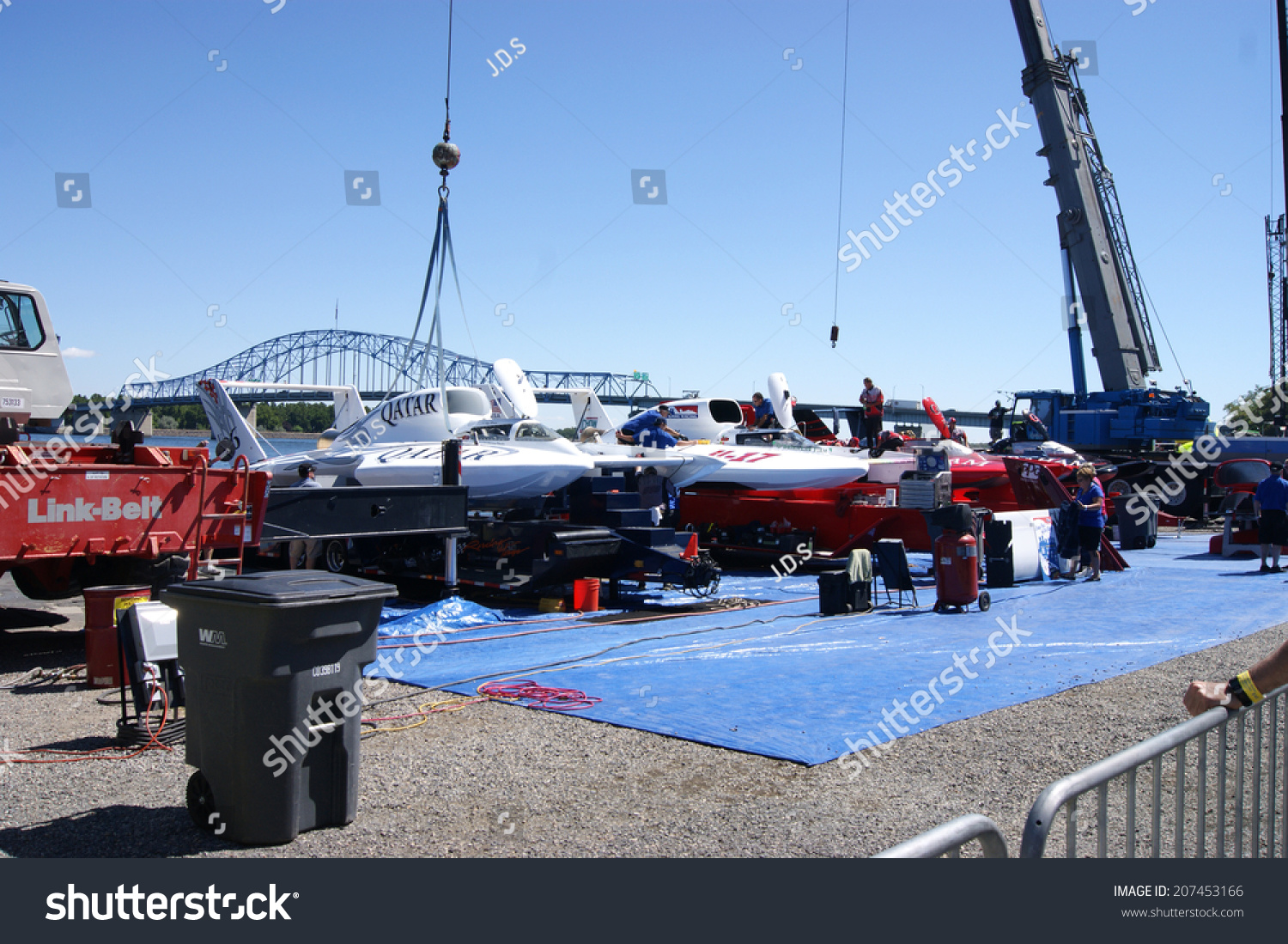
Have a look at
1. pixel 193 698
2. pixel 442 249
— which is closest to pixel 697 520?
pixel 442 249

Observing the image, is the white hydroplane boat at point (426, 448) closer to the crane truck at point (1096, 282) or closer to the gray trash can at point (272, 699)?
the gray trash can at point (272, 699)

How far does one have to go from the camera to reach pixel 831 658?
304 inches

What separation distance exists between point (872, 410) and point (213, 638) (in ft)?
64.8

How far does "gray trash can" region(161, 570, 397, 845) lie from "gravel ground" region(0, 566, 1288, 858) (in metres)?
0.14

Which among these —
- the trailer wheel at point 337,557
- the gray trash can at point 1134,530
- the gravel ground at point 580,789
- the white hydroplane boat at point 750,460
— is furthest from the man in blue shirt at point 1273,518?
the trailer wheel at point 337,557

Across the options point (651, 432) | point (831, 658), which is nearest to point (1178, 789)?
point (831, 658)

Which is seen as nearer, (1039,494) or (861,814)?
(861,814)

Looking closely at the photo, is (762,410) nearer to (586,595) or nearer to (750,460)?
(750,460)

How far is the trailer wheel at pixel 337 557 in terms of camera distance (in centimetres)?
1185

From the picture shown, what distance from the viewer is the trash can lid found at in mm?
3934

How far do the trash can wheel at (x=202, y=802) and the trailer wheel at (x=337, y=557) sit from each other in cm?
783
